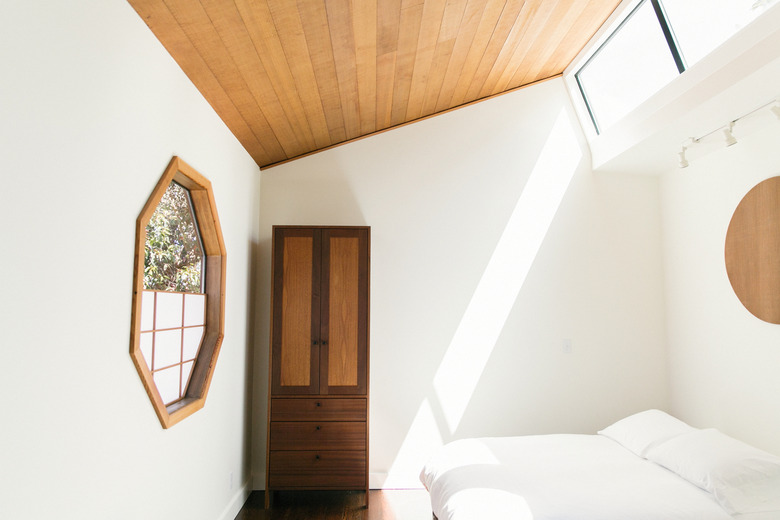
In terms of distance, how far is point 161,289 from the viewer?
249 cm

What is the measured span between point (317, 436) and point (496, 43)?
112 inches

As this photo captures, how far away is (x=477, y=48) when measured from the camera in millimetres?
3295

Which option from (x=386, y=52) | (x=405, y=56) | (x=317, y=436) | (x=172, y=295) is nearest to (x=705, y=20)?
(x=405, y=56)

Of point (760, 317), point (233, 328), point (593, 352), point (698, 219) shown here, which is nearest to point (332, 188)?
point (233, 328)

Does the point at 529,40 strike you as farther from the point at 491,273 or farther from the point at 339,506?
the point at 339,506

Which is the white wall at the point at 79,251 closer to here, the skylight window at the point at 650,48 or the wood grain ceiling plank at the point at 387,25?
the wood grain ceiling plank at the point at 387,25

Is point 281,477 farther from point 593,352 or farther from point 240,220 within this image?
point 593,352

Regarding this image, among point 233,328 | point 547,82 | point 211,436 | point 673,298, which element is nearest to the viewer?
point 211,436

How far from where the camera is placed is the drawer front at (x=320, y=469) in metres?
3.63

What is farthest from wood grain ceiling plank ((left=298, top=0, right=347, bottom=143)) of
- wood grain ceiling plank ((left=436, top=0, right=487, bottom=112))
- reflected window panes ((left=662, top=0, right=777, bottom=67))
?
reflected window panes ((left=662, top=0, right=777, bottom=67))

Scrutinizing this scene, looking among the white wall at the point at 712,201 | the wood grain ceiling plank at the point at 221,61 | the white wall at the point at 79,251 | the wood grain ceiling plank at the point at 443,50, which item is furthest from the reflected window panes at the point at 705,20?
the white wall at the point at 79,251

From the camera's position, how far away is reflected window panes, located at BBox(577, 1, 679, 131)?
3316mm

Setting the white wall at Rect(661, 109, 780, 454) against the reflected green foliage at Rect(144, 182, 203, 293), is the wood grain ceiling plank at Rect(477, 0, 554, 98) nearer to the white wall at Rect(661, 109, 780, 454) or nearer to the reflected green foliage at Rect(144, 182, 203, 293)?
the white wall at Rect(661, 109, 780, 454)

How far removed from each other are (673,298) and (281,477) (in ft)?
10.5
